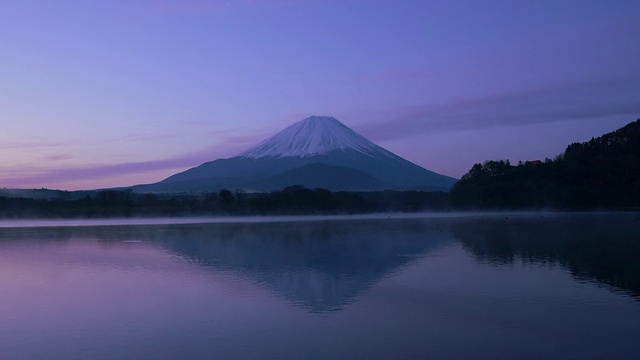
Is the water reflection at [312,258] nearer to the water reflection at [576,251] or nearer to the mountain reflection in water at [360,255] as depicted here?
the mountain reflection in water at [360,255]

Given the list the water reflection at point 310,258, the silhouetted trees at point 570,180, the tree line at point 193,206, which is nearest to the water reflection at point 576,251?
the water reflection at point 310,258

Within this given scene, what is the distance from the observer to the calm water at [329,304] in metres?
6.78

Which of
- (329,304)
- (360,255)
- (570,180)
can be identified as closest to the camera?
(329,304)

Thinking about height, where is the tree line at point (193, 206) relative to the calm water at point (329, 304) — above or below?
above

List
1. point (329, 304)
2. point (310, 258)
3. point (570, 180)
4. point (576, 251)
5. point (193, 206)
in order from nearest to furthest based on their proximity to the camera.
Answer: point (329, 304)
point (310, 258)
point (576, 251)
point (570, 180)
point (193, 206)

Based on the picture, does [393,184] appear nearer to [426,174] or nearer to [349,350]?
[426,174]

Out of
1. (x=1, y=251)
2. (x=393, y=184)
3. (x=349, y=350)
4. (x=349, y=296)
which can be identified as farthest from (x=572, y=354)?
(x=393, y=184)

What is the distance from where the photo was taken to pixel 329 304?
9180 mm

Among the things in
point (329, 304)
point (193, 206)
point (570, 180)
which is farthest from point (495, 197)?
point (329, 304)

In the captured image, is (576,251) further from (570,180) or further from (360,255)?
(570,180)

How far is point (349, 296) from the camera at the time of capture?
982 cm

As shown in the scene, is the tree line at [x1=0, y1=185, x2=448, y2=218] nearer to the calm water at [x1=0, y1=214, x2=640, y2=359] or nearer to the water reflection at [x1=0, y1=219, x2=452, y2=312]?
the water reflection at [x1=0, y1=219, x2=452, y2=312]

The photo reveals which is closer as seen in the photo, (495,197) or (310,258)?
(310,258)

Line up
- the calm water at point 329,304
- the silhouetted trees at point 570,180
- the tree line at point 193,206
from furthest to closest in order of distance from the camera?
1. the tree line at point 193,206
2. the silhouetted trees at point 570,180
3. the calm water at point 329,304
